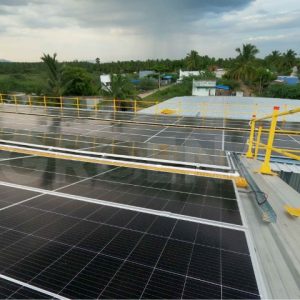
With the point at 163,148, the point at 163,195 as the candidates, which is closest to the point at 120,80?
the point at 163,148

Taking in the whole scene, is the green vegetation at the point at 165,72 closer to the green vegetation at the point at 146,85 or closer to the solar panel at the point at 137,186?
the green vegetation at the point at 146,85

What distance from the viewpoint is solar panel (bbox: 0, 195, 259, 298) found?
129 inches

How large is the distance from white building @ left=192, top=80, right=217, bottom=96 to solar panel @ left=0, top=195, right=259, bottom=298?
56.6m

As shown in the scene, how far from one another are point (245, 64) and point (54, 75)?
49.3m

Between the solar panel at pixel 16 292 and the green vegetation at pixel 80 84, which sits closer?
the solar panel at pixel 16 292

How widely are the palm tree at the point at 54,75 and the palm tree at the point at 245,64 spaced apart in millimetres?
47744

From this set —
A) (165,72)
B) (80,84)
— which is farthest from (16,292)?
(165,72)

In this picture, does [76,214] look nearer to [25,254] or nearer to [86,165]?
[25,254]

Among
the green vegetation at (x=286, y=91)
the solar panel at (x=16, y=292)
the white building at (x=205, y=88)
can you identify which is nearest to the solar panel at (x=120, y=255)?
the solar panel at (x=16, y=292)

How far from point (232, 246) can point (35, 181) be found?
5177 mm

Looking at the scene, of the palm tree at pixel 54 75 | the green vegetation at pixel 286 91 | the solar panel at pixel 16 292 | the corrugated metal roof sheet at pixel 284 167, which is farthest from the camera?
the green vegetation at pixel 286 91

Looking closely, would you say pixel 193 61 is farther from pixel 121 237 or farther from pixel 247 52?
pixel 121 237

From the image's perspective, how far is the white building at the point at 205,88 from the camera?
58425mm

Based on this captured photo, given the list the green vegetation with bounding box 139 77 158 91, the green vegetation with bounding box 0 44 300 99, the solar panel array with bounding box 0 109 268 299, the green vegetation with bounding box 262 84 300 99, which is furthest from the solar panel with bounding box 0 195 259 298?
the green vegetation with bounding box 139 77 158 91
